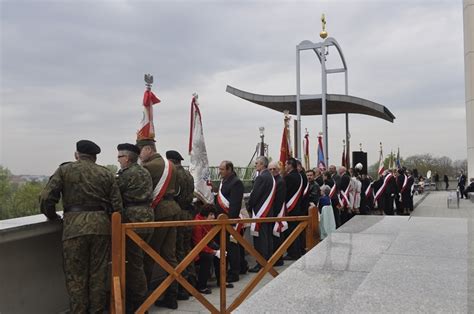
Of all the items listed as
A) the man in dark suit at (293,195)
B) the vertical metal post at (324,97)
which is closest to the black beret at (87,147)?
the man in dark suit at (293,195)

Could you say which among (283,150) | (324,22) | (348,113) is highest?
(324,22)

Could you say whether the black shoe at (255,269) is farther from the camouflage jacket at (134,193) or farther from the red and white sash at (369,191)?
the red and white sash at (369,191)

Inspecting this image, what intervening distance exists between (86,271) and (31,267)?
0.55m

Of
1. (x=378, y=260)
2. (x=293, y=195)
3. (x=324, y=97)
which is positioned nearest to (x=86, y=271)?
(x=378, y=260)

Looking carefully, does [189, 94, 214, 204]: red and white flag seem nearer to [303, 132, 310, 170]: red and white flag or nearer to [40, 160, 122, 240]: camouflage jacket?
[40, 160, 122, 240]: camouflage jacket

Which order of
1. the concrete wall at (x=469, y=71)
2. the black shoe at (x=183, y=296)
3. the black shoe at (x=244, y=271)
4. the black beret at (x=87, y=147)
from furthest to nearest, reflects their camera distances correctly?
the concrete wall at (x=469, y=71)
the black shoe at (x=244, y=271)
the black shoe at (x=183, y=296)
the black beret at (x=87, y=147)

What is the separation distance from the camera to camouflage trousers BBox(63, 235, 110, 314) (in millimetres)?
4344

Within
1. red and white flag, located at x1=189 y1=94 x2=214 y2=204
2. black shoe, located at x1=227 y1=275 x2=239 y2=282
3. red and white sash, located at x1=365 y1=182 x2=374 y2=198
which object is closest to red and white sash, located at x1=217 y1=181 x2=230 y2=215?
red and white flag, located at x1=189 y1=94 x2=214 y2=204

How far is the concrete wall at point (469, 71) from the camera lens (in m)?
29.5

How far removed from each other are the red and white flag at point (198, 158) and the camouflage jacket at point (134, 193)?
2154mm

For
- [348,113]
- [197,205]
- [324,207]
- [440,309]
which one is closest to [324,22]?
[348,113]

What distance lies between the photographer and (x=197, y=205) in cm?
705

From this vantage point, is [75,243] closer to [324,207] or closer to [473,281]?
[473,281]

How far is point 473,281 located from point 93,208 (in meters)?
3.34
